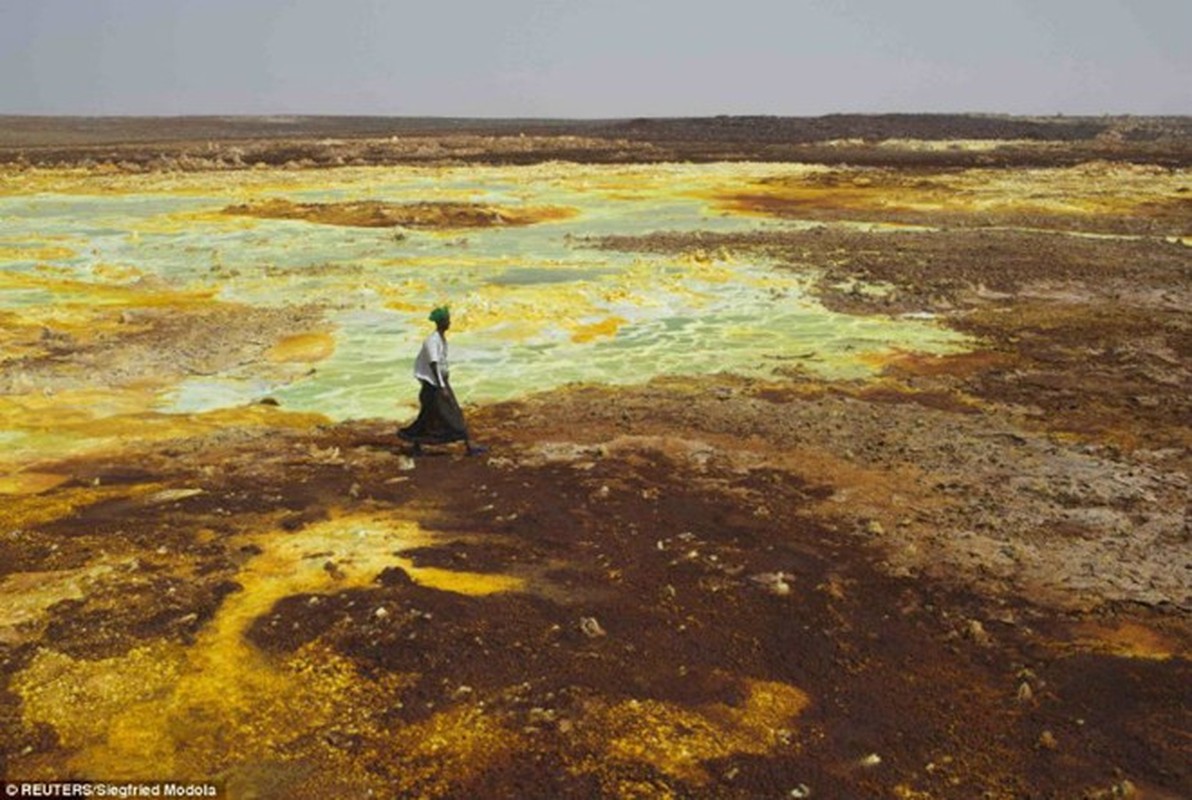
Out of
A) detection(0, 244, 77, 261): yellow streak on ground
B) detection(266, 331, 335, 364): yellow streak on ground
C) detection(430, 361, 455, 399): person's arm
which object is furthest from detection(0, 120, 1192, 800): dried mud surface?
detection(0, 244, 77, 261): yellow streak on ground

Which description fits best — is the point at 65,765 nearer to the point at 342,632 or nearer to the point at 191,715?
the point at 191,715

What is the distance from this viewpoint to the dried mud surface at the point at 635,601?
4855 millimetres

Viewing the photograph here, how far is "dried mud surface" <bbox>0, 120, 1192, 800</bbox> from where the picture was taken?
4855mm

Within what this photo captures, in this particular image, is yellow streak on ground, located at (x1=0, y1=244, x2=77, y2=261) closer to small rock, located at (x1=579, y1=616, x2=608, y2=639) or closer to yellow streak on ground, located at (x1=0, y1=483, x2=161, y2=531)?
yellow streak on ground, located at (x1=0, y1=483, x2=161, y2=531)

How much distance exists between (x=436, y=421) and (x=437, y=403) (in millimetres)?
197

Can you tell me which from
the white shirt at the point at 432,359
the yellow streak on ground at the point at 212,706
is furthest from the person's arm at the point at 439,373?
the yellow streak on ground at the point at 212,706

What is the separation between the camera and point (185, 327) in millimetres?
14914

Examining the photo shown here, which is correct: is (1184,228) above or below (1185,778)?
above

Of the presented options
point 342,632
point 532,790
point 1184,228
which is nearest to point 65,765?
point 342,632

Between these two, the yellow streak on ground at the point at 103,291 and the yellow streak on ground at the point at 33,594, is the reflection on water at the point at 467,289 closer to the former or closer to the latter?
the yellow streak on ground at the point at 103,291

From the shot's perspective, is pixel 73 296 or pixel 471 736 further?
pixel 73 296

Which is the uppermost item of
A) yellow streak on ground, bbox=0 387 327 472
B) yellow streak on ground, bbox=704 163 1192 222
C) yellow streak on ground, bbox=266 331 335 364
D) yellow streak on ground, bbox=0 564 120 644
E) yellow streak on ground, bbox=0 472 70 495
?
yellow streak on ground, bbox=704 163 1192 222

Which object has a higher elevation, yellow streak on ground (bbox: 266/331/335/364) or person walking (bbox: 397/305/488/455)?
person walking (bbox: 397/305/488/455)

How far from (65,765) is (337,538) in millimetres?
2824
